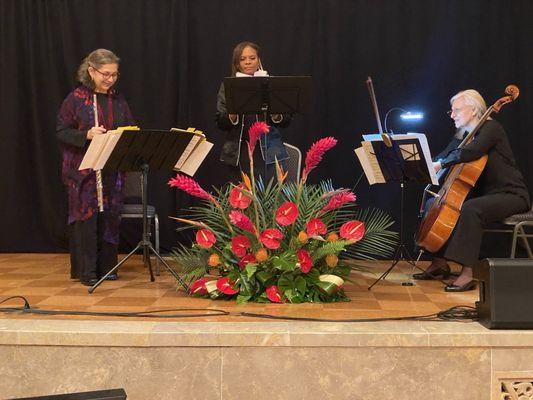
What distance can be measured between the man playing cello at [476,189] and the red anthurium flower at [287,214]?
1233 millimetres

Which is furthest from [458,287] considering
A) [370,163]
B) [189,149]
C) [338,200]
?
[189,149]

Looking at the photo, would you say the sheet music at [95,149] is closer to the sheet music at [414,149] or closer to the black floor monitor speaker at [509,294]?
the sheet music at [414,149]

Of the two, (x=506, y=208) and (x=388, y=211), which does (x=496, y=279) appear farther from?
(x=388, y=211)

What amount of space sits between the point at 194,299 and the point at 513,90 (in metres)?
2.31

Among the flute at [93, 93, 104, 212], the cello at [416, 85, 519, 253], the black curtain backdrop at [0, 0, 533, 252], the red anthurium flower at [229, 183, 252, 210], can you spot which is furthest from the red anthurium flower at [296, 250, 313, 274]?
the black curtain backdrop at [0, 0, 533, 252]

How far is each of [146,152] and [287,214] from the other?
103cm

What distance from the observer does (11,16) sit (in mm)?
5965

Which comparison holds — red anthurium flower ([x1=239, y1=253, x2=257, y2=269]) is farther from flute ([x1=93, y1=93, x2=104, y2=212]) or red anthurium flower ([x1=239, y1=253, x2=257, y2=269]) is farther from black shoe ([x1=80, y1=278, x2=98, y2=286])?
flute ([x1=93, y1=93, x2=104, y2=212])

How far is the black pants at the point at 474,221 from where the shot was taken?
4.12 meters

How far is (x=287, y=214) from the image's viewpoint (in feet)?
11.3

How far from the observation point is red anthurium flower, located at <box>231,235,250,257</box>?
11.5 ft

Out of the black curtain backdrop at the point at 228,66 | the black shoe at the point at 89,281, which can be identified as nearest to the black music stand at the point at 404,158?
the black curtain backdrop at the point at 228,66

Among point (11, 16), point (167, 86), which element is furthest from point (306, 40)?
point (11, 16)

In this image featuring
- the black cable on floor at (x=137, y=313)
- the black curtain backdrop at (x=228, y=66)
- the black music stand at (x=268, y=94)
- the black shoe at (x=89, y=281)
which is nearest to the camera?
the black cable on floor at (x=137, y=313)
